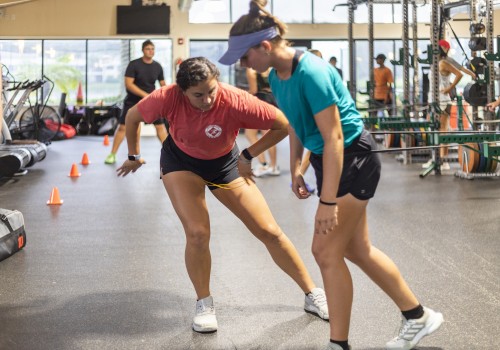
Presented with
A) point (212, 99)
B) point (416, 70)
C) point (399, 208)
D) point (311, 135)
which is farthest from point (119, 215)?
point (416, 70)

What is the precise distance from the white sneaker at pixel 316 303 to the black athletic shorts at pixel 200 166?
0.64 metres

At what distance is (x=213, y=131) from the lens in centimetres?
314

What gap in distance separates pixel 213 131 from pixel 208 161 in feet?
0.55

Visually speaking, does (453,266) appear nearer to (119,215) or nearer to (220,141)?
(220,141)

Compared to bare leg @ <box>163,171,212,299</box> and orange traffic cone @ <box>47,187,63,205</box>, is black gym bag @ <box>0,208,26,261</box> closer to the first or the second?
bare leg @ <box>163,171,212,299</box>

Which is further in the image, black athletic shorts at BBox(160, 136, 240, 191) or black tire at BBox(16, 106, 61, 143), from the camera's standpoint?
black tire at BBox(16, 106, 61, 143)

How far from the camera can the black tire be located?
36.9 ft

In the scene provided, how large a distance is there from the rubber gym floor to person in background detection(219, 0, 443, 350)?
314 millimetres

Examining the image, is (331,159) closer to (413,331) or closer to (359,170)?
(359,170)

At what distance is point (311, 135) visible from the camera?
104 inches

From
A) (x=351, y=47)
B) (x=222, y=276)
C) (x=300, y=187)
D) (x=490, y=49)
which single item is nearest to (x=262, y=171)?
(x=490, y=49)

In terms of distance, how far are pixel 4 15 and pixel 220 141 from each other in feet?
53.5

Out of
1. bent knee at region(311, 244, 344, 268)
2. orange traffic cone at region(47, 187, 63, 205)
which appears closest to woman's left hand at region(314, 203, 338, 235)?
bent knee at region(311, 244, 344, 268)

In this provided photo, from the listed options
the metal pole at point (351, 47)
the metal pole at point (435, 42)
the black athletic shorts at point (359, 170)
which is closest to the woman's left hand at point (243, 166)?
the black athletic shorts at point (359, 170)
